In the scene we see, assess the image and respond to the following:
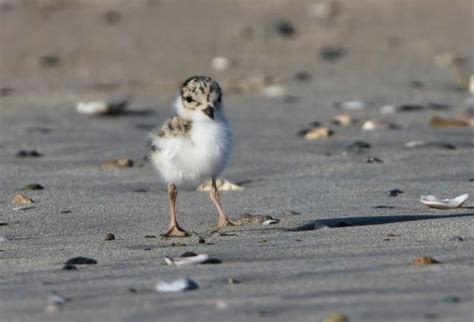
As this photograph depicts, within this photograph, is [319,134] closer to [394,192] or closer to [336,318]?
[394,192]

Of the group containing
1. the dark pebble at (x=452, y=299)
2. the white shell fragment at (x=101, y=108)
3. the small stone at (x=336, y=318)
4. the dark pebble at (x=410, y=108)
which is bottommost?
the dark pebble at (x=452, y=299)

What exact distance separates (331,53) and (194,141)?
7696 millimetres

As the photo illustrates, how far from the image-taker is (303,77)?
11922mm

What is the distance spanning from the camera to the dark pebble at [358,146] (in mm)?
7765

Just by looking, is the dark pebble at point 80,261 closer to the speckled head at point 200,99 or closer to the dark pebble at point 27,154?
the speckled head at point 200,99

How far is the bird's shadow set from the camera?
548cm

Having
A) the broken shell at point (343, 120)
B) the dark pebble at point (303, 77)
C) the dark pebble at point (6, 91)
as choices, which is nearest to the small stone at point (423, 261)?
the broken shell at point (343, 120)

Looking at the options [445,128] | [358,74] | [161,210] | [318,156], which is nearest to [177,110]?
[161,210]

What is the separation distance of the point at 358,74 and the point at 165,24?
8.95ft

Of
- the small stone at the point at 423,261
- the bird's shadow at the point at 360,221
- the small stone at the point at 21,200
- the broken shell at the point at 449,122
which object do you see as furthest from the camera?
the broken shell at the point at 449,122

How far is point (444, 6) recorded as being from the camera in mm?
14945

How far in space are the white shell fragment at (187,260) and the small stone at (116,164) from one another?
2.77 metres

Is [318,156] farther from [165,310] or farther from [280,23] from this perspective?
[280,23]

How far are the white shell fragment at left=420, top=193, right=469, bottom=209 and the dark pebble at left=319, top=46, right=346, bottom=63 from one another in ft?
23.3
